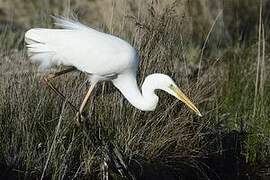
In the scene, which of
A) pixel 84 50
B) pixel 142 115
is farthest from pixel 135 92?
pixel 84 50

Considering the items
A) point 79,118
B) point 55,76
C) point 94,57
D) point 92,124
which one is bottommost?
point 92,124

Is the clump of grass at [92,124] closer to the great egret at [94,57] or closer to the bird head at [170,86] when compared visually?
the great egret at [94,57]

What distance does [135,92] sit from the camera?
5.84 metres

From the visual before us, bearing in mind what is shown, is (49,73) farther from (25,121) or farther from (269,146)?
(269,146)

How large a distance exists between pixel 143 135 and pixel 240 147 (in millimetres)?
908

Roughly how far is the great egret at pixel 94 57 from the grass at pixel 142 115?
0.59 ft

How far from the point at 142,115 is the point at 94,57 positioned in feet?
1.91

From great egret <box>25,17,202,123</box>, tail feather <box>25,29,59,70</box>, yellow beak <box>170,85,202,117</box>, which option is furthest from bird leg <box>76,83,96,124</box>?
yellow beak <box>170,85,202,117</box>

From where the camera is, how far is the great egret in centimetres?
570

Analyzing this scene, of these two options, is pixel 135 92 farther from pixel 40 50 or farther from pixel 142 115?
pixel 40 50

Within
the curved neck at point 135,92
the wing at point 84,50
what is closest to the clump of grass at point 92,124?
the curved neck at point 135,92

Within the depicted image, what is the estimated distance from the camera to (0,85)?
18.6ft

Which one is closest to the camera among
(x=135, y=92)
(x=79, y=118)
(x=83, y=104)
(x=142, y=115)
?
Result: (x=79, y=118)

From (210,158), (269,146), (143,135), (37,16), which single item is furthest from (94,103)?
(37,16)
